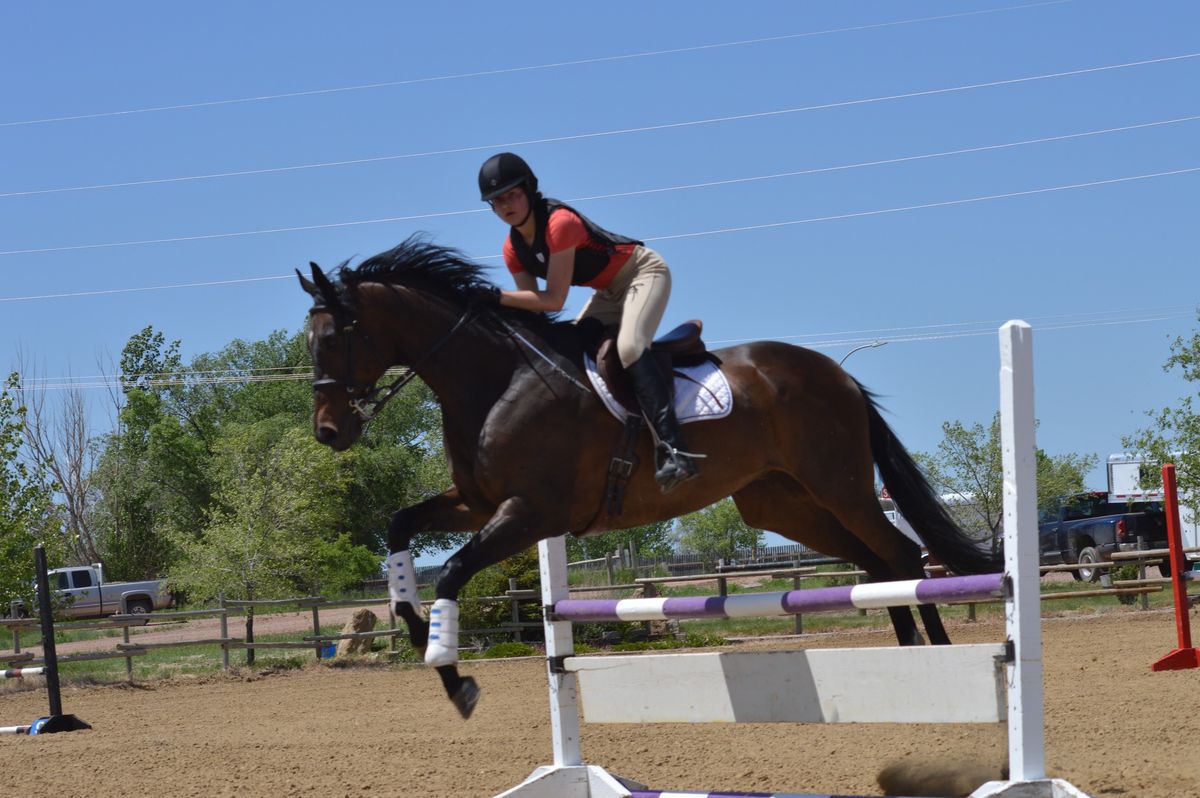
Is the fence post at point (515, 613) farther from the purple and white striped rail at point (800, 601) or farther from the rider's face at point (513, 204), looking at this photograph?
the rider's face at point (513, 204)

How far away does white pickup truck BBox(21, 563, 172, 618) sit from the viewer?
111ft

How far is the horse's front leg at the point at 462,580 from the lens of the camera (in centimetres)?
449

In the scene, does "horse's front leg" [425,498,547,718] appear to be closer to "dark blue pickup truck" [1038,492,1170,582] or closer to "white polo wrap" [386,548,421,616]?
"white polo wrap" [386,548,421,616]

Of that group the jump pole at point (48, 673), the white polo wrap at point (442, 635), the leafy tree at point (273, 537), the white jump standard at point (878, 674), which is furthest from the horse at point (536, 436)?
the leafy tree at point (273, 537)

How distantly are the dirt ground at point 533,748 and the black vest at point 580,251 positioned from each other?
92.5 inches

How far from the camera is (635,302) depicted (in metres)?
4.94

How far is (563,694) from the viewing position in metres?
5.12

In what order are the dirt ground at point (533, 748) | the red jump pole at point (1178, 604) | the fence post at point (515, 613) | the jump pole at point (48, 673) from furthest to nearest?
the fence post at point (515, 613) < the jump pole at point (48, 673) < the red jump pole at point (1178, 604) < the dirt ground at point (533, 748)

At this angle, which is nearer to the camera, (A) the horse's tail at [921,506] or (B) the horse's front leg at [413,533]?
(B) the horse's front leg at [413,533]

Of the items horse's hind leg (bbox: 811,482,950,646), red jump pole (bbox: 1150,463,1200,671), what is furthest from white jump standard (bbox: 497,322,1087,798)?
red jump pole (bbox: 1150,463,1200,671)

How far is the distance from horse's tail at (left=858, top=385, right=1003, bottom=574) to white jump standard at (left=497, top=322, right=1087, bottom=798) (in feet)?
4.34

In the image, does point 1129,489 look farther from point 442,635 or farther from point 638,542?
point 442,635

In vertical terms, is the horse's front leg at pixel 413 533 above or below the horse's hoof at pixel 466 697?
above

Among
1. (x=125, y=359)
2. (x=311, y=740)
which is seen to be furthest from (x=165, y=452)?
(x=311, y=740)
